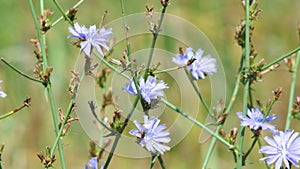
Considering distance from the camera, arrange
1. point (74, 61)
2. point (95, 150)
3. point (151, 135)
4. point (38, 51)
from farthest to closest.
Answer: point (74, 61) → point (95, 150) → point (38, 51) → point (151, 135)

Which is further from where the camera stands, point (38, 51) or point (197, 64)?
point (197, 64)

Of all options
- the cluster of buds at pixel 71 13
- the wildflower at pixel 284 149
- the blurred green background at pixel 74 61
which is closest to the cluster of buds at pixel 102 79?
the cluster of buds at pixel 71 13

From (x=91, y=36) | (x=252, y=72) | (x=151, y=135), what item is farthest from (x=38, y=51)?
(x=252, y=72)

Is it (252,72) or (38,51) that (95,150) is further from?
(252,72)

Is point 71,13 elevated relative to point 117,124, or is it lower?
elevated

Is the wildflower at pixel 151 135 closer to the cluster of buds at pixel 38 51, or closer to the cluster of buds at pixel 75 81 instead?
the cluster of buds at pixel 75 81

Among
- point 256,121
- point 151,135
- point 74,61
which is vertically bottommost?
point 151,135

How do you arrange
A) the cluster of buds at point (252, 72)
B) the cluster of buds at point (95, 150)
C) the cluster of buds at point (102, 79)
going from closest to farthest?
the cluster of buds at point (252, 72) → the cluster of buds at point (95, 150) → the cluster of buds at point (102, 79)
